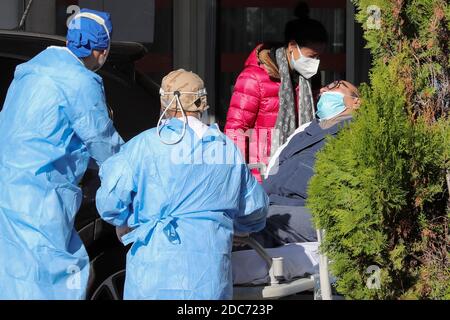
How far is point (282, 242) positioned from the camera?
19.6ft

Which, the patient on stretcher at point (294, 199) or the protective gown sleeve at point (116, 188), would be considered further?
the patient on stretcher at point (294, 199)

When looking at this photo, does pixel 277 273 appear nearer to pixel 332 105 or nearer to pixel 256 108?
pixel 332 105

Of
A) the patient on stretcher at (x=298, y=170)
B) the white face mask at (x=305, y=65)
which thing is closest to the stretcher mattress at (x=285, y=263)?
the patient on stretcher at (x=298, y=170)

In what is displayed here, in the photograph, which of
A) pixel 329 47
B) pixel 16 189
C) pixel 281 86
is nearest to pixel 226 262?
pixel 16 189

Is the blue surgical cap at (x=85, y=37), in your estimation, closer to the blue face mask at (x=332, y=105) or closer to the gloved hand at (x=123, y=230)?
the gloved hand at (x=123, y=230)

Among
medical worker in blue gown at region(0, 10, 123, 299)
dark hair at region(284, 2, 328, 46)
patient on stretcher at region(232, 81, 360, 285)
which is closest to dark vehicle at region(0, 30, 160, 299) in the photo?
medical worker in blue gown at region(0, 10, 123, 299)

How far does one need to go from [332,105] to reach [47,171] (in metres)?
1.82

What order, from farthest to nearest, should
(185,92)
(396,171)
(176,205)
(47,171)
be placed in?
(47,171)
(185,92)
(176,205)
(396,171)

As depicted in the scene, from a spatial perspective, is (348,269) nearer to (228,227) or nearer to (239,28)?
(228,227)

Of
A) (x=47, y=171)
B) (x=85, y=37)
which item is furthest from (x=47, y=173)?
(x=85, y=37)

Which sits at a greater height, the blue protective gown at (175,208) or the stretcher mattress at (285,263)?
the blue protective gown at (175,208)

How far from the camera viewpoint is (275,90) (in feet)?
23.6

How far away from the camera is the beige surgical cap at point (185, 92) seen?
5047 mm

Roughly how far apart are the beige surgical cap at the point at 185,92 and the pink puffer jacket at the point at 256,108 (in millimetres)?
1948
